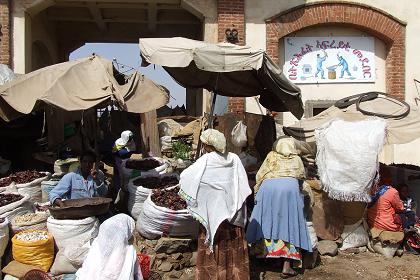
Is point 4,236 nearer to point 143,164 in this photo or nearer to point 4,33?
point 143,164

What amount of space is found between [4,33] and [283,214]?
810 cm

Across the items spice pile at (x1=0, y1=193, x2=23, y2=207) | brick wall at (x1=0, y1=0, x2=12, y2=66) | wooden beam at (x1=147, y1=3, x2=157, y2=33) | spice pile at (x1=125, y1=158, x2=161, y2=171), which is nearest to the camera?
spice pile at (x1=0, y1=193, x2=23, y2=207)

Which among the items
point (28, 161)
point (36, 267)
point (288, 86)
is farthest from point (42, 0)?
point (36, 267)

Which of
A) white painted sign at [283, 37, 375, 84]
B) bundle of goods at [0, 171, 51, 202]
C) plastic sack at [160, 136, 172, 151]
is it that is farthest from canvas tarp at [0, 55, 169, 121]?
white painted sign at [283, 37, 375, 84]

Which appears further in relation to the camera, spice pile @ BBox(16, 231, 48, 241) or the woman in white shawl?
spice pile @ BBox(16, 231, 48, 241)

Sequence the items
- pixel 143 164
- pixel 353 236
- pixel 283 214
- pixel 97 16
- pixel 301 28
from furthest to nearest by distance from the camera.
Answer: pixel 97 16, pixel 301 28, pixel 143 164, pixel 353 236, pixel 283 214

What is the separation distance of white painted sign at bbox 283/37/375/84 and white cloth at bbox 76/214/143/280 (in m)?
8.43

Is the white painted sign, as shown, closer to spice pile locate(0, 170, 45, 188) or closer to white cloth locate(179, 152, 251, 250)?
spice pile locate(0, 170, 45, 188)

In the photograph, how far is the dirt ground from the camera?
20.5 feet

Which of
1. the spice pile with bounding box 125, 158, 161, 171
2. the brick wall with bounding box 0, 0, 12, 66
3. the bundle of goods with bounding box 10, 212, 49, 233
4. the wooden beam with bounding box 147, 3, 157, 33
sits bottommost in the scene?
the bundle of goods with bounding box 10, 212, 49, 233

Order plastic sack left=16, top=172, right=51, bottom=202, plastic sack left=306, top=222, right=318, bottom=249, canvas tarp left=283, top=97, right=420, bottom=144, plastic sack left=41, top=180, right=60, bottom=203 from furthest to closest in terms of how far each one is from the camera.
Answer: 1. plastic sack left=41, top=180, right=60, bottom=203
2. plastic sack left=16, top=172, right=51, bottom=202
3. canvas tarp left=283, top=97, right=420, bottom=144
4. plastic sack left=306, top=222, right=318, bottom=249

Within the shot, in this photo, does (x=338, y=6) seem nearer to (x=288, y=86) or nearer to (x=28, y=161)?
(x=288, y=86)

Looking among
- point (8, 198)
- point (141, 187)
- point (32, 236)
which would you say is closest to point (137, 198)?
point (141, 187)

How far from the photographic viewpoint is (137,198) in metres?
7.00
